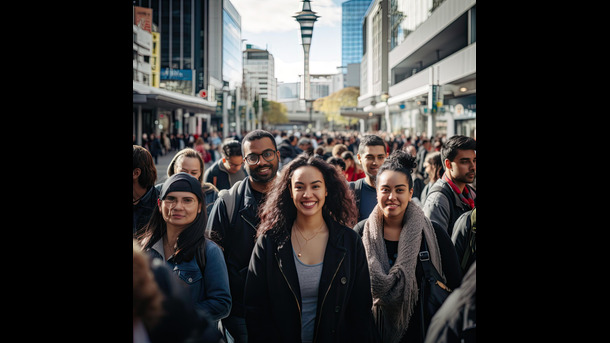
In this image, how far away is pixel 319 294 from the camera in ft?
8.90

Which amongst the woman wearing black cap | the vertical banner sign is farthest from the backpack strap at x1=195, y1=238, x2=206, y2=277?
the vertical banner sign

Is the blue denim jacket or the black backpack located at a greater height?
the black backpack

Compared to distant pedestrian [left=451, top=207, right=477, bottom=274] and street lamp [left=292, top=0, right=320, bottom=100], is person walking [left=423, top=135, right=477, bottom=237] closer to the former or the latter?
distant pedestrian [left=451, top=207, right=477, bottom=274]

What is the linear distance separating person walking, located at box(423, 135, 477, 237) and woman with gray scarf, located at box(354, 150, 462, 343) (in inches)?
24.8

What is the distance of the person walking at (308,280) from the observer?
2699 millimetres

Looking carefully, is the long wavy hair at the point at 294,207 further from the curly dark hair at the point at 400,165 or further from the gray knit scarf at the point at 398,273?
the curly dark hair at the point at 400,165

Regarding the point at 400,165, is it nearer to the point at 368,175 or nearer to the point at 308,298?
the point at 308,298

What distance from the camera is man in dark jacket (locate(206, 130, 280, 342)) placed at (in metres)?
3.41

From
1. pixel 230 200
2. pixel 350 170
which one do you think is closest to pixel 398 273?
pixel 230 200

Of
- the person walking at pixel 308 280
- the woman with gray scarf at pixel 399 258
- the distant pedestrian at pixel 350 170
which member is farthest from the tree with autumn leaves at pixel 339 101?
the person walking at pixel 308 280

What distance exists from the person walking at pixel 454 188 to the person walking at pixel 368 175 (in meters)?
0.75

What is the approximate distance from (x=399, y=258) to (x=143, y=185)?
2092 mm
